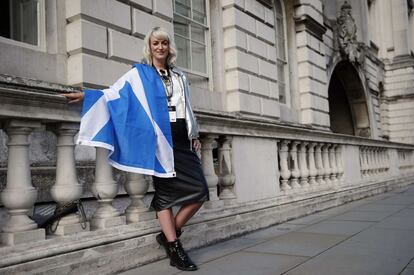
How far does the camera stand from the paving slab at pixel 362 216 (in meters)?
5.81

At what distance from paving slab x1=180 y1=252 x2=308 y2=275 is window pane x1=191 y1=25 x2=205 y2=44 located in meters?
6.28

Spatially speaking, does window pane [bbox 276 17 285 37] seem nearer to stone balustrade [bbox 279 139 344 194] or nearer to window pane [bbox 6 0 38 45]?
stone balustrade [bbox 279 139 344 194]

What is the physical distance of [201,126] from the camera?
14.0 ft

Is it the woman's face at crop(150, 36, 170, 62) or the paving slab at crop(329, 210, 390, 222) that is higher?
the woman's face at crop(150, 36, 170, 62)

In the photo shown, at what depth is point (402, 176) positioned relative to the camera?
12328 mm

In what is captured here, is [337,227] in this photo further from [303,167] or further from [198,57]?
[198,57]

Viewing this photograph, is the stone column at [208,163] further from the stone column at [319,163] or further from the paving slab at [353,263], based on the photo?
the stone column at [319,163]

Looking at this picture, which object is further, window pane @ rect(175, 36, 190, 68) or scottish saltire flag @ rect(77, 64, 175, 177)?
window pane @ rect(175, 36, 190, 68)

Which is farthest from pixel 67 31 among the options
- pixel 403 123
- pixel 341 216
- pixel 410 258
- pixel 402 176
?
pixel 403 123

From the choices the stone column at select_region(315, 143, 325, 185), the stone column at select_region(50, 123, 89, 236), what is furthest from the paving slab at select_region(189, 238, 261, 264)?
the stone column at select_region(315, 143, 325, 185)

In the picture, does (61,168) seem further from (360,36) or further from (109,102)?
(360,36)

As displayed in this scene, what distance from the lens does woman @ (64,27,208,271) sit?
3.41 m

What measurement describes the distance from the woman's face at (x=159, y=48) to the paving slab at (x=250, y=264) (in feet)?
5.58

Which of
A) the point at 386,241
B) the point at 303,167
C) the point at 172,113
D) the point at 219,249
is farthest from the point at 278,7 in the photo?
the point at 172,113
